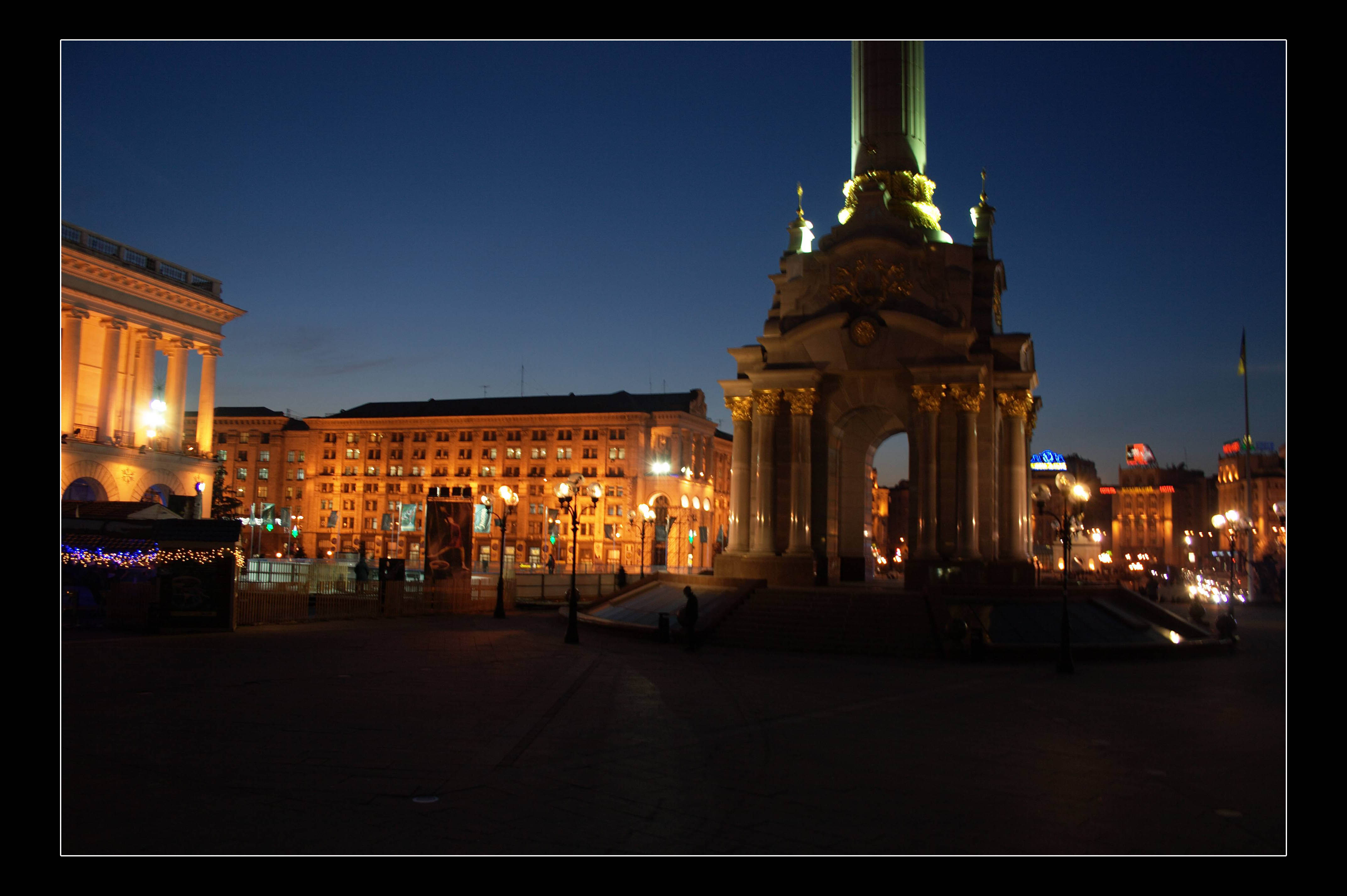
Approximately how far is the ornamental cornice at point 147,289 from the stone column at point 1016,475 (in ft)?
165

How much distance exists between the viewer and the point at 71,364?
58.3m

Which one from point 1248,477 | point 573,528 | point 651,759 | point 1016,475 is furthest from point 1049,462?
point 651,759

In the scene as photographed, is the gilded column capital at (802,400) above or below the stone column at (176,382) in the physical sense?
below

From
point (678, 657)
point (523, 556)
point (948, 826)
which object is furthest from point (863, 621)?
point (523, 556)

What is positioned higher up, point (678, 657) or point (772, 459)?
point (772, 459)

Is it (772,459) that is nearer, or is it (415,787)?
(415,787)

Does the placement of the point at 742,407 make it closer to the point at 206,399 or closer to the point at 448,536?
the point at 448,536

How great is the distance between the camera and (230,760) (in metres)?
12.2

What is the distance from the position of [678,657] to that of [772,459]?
13076mm

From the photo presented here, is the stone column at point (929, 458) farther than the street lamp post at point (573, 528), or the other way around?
the stone column at point (929, 458)

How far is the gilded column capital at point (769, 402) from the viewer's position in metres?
37.5

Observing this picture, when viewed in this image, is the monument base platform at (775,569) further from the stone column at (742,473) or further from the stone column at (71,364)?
the stone column at (71,364)

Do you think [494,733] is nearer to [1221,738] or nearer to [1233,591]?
[1221,738]

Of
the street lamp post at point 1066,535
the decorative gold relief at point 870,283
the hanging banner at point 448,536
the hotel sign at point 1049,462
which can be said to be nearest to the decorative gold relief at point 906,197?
the decorative gold relief at point 870,283
